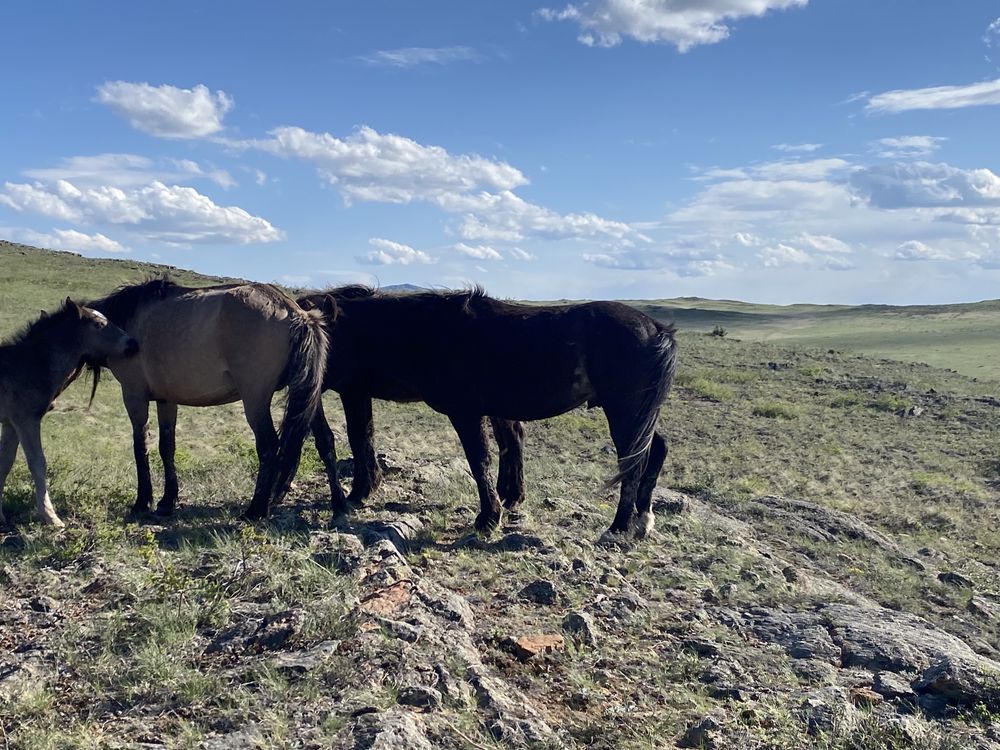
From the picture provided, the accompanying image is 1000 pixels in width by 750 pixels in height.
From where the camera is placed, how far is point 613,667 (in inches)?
189

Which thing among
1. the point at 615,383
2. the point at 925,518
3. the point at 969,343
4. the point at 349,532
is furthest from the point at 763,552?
the point at 969,343

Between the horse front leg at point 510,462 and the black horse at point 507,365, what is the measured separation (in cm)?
57

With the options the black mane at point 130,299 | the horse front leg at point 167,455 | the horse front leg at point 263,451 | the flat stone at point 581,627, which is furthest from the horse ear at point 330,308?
the flat stone at point 581,627

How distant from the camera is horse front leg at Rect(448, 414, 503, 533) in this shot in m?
7.49

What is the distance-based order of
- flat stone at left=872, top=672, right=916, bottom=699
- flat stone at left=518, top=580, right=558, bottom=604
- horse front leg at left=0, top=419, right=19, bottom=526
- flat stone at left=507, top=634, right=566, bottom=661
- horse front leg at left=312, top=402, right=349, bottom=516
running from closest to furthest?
flat stone at left=872, top=672, right=916, bottom=699 → flat stone at left=507, top=634, right=566, bottom=661 → flat stone at left=518, top=580, right=558, bottom=604 → horse front leg at left=0, top=419, right=19, bottom=526 → horse front leg at left=312, top=402, right=349, bottom=516

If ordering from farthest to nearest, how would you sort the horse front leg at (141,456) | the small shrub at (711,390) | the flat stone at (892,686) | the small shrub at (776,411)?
the small shrub at (711,390), the small shrub at (776,411), the horse front leg at (141,456), the flat stone at (892,686)

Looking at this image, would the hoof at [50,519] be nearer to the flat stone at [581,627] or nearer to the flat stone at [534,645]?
the flat stone at [534,645]

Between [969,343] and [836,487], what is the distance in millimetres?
37434

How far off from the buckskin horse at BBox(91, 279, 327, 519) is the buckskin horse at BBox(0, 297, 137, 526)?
0.88 feet

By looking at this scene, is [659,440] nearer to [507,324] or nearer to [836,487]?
[507,324]

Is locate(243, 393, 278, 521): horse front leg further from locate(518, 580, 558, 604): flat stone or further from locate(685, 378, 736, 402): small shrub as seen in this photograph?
locate(685, 378, 736, 402): small shrub

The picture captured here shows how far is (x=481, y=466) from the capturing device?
7625 mm

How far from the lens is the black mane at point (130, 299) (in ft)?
25.6

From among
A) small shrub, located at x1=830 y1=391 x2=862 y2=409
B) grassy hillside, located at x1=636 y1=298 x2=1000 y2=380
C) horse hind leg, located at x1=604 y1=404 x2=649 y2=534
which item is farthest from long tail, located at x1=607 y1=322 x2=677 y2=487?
grassy hillside, located at x1=636 y1=298 x2=1000 y2=380
